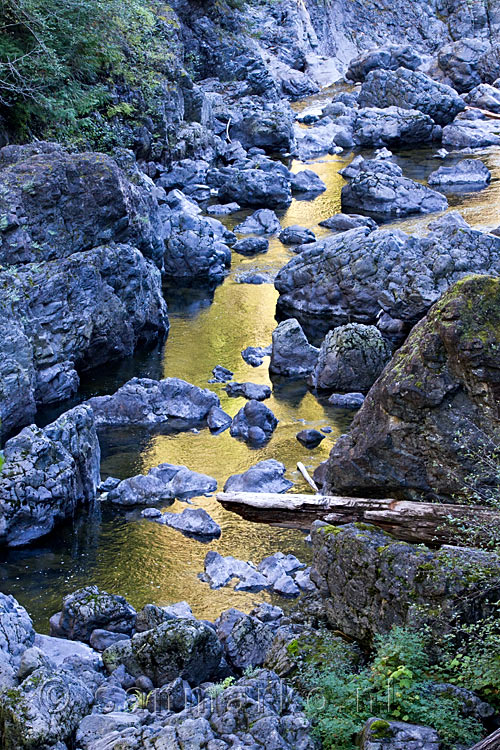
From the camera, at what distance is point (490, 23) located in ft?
200

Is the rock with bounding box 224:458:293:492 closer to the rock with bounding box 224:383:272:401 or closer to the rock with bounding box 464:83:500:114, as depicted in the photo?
the rock with bounding box 224:383:272:401

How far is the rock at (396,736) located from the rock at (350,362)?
11.4 meters

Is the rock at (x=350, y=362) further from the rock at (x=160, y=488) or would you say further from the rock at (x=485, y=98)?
the rock at (x=485, y=98)

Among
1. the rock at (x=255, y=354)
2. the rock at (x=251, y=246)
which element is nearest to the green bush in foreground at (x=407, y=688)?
the rock at (x=255, y=354)

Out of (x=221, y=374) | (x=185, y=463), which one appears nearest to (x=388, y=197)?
(x=221, y=374)

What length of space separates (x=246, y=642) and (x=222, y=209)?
2253cm

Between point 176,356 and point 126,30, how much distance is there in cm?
1530

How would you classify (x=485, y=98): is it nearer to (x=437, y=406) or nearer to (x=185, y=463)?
(x=185, y=463)

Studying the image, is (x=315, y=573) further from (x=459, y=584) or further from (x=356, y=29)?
(x=356, y=29)

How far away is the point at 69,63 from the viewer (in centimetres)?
2520

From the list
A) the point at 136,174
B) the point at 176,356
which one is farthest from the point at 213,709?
the point at 136,174

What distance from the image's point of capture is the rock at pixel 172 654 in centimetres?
886

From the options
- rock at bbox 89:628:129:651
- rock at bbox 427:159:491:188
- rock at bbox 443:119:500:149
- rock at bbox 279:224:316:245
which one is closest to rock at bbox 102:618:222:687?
rock at bbox 89:628:129:651

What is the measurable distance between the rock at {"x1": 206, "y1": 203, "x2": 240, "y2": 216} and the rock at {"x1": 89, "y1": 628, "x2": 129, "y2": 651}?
2170 centimetres
